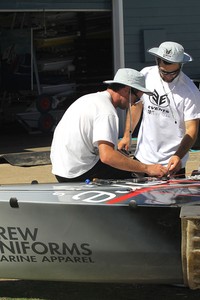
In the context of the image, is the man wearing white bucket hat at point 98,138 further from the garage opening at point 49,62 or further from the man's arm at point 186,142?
the garage opening at point 49,62

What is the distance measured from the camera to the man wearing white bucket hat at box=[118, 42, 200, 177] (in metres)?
4.35

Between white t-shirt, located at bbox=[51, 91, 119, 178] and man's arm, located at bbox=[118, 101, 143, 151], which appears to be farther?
man's arm, located at bbox=[118, 101, 143, 151]

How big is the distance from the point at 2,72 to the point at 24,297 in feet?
28.6

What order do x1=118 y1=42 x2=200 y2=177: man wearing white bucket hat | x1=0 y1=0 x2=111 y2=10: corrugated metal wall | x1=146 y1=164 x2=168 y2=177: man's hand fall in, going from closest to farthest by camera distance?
x1=146 y1=164 x2=168 y2=177: man's hand, x1=118 y1=42 x2=200 y2=177: man wearing white bucket hat, x1=0 y1=0 x2=111 y2=10: corrugated metal wall

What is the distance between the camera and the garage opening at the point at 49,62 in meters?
11.6

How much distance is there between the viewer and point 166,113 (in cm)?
448

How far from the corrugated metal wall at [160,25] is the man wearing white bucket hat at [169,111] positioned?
6357 millimetres

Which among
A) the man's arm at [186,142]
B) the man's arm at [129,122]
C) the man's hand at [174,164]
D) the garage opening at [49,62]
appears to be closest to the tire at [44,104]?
the garage opening at [49,62]

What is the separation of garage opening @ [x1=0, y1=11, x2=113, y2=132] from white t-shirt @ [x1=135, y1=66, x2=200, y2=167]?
6912 millimetres

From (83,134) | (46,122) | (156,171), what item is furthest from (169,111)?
(46,122)

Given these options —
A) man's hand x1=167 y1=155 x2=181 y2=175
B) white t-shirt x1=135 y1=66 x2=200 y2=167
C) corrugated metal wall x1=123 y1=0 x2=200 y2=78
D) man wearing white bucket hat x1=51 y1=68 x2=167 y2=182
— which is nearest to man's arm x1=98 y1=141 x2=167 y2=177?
man wearing white bucket hat x1=51 y1=68 x2=167 y2=182

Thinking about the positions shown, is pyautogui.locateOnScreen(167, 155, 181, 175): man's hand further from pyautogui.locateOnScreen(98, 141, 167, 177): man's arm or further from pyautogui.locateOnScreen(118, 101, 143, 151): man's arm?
pyautogui.locateOnScreen(118, 101, 143, 151): man's arm

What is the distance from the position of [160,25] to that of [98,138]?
25.0ft

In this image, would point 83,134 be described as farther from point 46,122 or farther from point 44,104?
point 44,104
